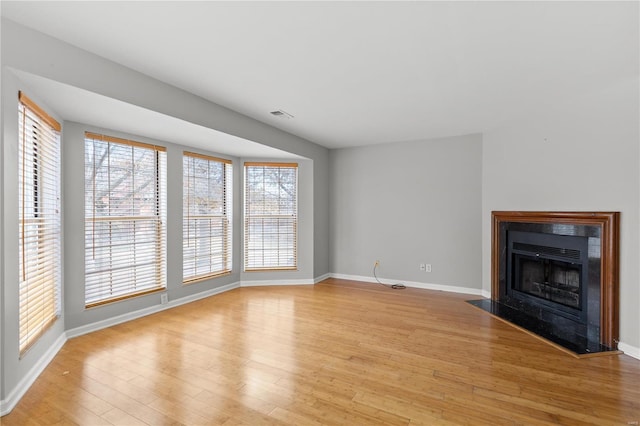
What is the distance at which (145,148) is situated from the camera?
3.77 metres

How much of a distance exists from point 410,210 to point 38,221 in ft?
15.7

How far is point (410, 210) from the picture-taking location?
17.1 ft

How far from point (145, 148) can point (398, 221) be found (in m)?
4.02

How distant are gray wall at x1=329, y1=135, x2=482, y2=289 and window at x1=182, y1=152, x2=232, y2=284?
207 cm

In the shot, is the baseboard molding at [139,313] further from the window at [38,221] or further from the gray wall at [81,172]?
the window at [38,221]

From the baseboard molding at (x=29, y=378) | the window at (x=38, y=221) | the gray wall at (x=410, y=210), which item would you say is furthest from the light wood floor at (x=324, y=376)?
the gray wall at (x=410, y=210)

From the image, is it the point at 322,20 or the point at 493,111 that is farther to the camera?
the point at 493,111

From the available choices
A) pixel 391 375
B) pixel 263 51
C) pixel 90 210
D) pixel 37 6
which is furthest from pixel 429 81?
pixel 90 210

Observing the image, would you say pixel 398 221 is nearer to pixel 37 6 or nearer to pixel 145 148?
pixel 145 148

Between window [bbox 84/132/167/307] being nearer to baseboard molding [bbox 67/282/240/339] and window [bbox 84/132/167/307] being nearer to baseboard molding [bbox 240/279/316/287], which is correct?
baseboard molding [bbox 67/282/240/339]

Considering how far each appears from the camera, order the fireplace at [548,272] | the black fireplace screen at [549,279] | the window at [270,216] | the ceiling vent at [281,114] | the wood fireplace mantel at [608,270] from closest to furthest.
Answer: the wood fireplace mantel at [608,270] → the fireplace at [548,272] → the black fireplace screen at [549,279] → the ceiling vent at [281,114] → the window at [270,216]

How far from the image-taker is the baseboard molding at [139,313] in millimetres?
3173

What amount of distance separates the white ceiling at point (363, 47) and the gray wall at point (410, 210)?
1.56 meters

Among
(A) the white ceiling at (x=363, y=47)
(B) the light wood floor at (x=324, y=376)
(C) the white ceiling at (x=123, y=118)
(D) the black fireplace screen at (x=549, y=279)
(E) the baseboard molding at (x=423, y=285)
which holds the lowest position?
(B) the light wood floor at (x=324, y=376)
